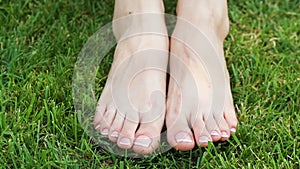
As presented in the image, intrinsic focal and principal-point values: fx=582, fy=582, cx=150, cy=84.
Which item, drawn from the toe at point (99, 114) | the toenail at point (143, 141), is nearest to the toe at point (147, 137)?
the toenail at point (143, 141)

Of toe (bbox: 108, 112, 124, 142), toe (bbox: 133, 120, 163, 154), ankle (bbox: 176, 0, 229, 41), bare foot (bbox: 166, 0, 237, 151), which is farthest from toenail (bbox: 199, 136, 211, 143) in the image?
ankle (bbox: 176, 0, 229, 41)

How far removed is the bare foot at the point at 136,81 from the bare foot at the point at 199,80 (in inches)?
1.6

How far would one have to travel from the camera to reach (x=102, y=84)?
1787 mm

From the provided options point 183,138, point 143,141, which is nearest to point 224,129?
point 183,138

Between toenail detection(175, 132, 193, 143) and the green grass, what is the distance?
33 millimetres

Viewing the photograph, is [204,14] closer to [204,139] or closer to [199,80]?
[199,80]

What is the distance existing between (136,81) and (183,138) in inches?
9.5

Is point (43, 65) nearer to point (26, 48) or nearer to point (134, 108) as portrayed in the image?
point (26, 48)

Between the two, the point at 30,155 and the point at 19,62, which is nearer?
the point at 30,155

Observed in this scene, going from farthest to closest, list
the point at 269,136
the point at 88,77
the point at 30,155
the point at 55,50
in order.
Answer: the point at 55,50, the point at 88,77, the point at 269,136, the point at 30,155

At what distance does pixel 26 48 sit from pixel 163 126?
0.55 meters

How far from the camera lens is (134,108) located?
1626mm

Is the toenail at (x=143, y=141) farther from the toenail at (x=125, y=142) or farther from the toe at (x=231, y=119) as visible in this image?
the toe at (x=231, y=119)

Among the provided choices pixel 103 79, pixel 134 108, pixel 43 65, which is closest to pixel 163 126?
pixel 134 108
